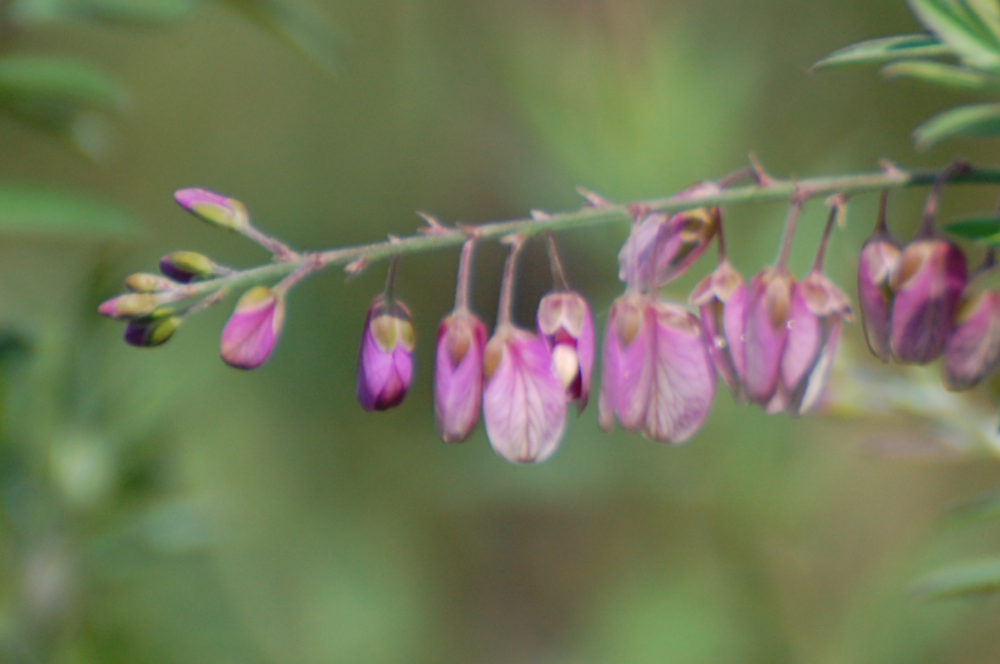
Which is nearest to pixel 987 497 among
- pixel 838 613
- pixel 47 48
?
pixel 838 613

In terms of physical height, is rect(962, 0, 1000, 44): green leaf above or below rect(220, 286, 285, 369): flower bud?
above

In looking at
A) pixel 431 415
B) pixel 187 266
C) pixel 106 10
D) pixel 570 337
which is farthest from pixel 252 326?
pixel 431 415

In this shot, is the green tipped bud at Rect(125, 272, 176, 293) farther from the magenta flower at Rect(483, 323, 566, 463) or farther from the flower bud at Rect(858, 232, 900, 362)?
the flower bud at Rect(858, 232, 900, 362)

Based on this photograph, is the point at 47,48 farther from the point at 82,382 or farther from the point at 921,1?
the point at 921,1

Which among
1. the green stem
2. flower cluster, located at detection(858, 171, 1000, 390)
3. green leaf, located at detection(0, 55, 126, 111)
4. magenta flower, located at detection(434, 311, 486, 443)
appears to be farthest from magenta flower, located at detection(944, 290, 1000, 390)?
green leaf, located at detection(0, 55, 126, 111)

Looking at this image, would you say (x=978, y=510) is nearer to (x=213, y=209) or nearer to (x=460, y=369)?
(x=460, y=369)

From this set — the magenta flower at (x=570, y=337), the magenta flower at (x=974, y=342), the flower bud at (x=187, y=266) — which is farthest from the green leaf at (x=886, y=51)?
the flower bud at (x=187, y=266)
